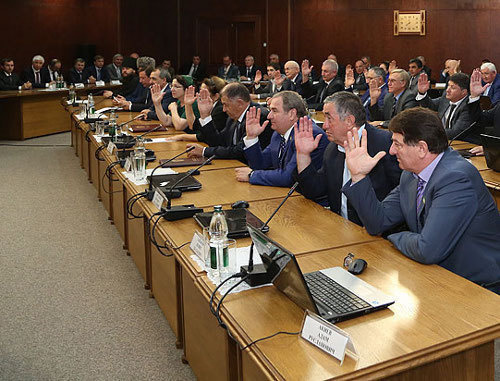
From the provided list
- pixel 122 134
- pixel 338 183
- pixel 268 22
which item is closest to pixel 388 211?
pixel 338 183

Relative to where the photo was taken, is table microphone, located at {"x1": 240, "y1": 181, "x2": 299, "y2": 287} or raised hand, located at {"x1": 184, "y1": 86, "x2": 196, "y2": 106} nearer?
table microphone, located at {"x1": 240, "y1": 181, "x2": 299, "y2": 287}

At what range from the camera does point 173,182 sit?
136 inches

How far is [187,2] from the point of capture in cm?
1563

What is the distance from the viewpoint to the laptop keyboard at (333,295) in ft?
5.94

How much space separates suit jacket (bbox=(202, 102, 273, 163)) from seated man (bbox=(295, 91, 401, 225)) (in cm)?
127

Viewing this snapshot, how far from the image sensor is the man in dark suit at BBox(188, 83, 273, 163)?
4.45 m

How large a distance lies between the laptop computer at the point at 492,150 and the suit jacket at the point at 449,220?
1456 millimetres

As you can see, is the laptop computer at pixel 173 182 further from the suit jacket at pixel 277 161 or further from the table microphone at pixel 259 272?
the table microphone at pixel 259 272

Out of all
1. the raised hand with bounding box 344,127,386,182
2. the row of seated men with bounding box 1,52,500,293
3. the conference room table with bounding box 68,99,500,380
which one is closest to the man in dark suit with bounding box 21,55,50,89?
the row of seated men with bounding box 1,52,500,293

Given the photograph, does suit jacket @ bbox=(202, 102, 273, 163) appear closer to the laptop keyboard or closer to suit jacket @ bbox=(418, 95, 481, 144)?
suit jacket @ bbox=(418, 95, 481, 144)

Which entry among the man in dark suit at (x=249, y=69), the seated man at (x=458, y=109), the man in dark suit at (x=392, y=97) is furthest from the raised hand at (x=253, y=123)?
the man in dark suit at (x=249, y=69)

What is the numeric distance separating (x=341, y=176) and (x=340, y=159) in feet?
0.31

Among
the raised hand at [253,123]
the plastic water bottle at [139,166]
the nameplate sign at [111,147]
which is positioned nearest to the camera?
the plastic water bottle at [139,166]

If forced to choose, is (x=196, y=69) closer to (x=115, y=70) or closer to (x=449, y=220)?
(x=115, y=70)
